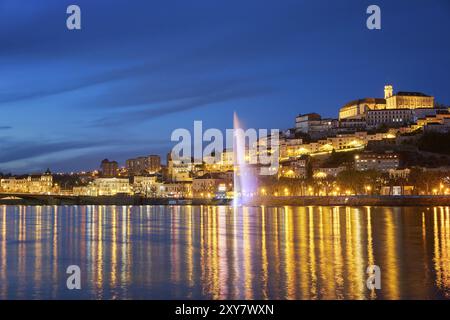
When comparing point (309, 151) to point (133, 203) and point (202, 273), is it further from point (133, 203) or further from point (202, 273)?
point (202, 273)

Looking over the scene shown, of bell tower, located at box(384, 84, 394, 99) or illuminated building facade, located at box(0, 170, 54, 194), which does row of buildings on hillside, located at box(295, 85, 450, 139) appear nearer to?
bell tower, located at box(384, 84, 394, 99)

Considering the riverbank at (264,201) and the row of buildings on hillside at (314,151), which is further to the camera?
the row of buildings on hillside at (314,151)

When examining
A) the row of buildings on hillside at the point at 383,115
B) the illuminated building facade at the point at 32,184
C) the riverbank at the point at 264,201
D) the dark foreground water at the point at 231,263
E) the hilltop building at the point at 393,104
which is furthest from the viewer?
the illuminated building facade at the point at 32,184

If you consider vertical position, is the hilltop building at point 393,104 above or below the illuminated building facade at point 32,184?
above

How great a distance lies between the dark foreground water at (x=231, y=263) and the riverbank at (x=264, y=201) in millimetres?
25114

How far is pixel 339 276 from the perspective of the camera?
12211 millimetres

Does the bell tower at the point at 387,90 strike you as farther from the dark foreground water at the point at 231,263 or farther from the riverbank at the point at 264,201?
the dark foreground water at the point at 231,263

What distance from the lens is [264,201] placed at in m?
58.3

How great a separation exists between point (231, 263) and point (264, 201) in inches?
1733

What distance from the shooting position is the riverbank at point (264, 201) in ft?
158

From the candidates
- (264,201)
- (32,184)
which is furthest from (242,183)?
(32,184)

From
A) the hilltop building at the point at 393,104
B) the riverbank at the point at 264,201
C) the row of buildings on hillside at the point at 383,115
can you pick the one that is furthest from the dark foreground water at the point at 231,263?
the hilltop building at the point at 393,104

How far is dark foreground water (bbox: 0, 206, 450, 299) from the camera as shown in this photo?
35.9 ft
